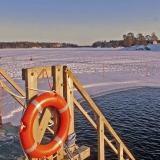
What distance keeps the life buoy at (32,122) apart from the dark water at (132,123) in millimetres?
3025

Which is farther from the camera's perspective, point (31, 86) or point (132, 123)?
point (132, 123)

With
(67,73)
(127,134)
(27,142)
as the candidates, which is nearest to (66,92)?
(67,73)

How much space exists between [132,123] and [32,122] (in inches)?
235

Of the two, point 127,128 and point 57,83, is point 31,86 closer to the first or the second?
point 57,83

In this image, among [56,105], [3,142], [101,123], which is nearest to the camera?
[56,105]

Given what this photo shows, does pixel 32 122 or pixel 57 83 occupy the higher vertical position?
pixel 57 83

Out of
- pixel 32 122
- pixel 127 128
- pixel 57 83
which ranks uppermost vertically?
pixel 57 83

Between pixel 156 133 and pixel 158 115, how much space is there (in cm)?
177

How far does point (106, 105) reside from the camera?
10.6 metres

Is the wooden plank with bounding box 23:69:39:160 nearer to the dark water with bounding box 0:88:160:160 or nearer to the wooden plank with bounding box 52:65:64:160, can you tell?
the wooden plank with bounding box 52:65:64:160

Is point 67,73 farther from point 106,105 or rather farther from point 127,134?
point 106,105

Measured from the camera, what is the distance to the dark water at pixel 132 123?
6.41 meters

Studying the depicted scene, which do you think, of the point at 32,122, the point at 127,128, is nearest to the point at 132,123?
the point at 127,128

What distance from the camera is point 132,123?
8.28m
